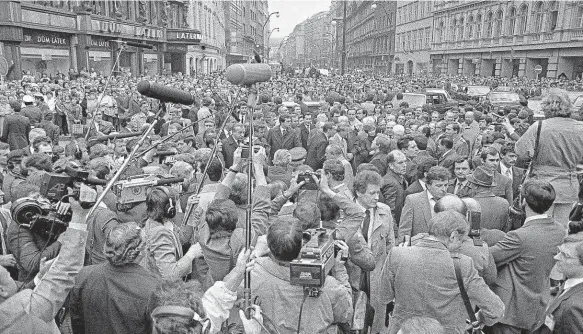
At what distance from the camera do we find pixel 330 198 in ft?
13.0

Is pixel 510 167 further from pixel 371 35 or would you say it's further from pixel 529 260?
pixel 371 35

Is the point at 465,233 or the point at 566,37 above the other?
the point at 566,37

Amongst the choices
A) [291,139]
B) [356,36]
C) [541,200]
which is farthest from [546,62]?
[356,36]

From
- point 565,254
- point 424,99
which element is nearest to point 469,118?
point 565,254

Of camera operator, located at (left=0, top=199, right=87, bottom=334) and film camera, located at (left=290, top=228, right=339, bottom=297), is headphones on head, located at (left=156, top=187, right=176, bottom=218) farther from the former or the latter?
film camera, located at (left=290, top=228, right=339, bottom=297)

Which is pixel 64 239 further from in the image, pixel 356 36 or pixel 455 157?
pixel 356 36

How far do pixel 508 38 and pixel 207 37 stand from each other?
35.8 metres

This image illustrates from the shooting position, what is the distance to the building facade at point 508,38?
1410 inches

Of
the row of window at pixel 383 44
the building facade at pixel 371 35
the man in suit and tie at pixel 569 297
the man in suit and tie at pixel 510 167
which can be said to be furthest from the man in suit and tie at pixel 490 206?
the row of window at pixel 383 44

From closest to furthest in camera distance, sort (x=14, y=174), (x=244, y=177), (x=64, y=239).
Result: 1. (x=64, y=239)
2. (x=244, y=177)
3. (x=14, y=174)

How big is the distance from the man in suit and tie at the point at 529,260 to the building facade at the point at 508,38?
33.8 metres

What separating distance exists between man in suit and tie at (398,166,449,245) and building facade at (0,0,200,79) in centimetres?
1082

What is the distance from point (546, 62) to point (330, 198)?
42967mm

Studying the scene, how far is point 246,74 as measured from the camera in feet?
10.4
